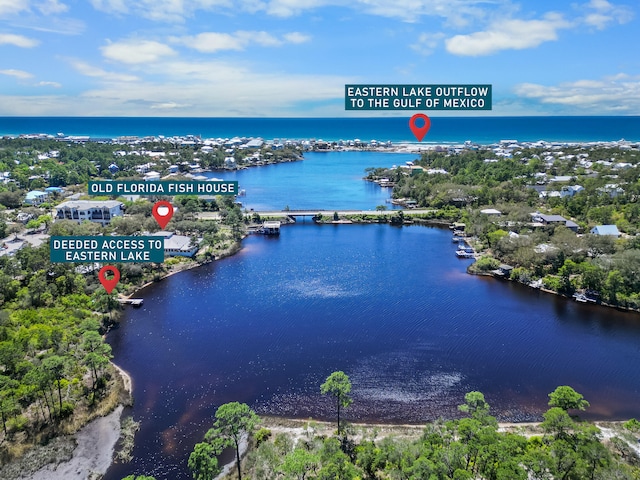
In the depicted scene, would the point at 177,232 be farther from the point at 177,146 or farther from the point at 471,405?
the point at 177,146

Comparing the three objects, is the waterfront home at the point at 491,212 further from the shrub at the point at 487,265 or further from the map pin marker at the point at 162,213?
the map pin marker at the point at 162,213

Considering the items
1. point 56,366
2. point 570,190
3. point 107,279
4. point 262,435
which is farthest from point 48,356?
point 570,190

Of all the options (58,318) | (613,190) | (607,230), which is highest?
(613,190)

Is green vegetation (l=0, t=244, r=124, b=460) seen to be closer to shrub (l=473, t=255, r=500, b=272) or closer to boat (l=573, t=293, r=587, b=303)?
shrub (l=473, t=255, r=500, b=272)

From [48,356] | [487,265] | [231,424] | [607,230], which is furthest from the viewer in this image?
[607,230]

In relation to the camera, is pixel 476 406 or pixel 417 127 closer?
pixel 476 406

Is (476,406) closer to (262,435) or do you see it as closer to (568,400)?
(568,400)
